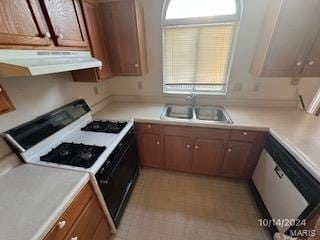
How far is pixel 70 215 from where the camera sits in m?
0.87

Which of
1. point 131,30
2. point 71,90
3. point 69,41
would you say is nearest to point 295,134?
point 131,30

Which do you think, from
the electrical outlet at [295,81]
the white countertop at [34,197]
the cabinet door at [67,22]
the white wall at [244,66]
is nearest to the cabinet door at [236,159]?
the white wall at [244,66]

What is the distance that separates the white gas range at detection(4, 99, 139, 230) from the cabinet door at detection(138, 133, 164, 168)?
157 millimetres

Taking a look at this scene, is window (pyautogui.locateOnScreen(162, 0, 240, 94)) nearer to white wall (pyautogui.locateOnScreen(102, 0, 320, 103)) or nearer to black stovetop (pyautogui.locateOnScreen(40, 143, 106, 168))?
white wall (pyautogui.locateOnScreen(102, 0, 320, 103))

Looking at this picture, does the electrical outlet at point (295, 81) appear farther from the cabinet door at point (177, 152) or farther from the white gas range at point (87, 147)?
the white gas range at point (87, 147)

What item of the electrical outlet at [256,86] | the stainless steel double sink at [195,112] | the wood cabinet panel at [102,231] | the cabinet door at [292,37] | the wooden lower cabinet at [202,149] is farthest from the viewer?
the stainless steel double sink at [195,112]

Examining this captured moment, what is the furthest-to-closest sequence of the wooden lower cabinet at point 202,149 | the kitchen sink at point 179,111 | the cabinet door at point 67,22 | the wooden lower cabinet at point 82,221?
the kitchen sink at point 179,111
the wooden lower cabinet at point 202,149
the cabinet door at point 67,22
the wooden lower cabinet at point 82,221

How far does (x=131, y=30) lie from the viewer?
1.63 meters

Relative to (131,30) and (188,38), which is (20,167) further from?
(188,38)

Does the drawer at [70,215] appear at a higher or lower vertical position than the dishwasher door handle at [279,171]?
higher

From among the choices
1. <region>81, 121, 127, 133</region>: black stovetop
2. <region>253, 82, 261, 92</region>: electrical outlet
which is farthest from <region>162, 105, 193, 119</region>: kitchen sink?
<region>253, 82, 261, 92</region>: electrical outlet

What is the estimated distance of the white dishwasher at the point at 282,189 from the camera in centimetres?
102

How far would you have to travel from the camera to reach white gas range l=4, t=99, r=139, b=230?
1.10m

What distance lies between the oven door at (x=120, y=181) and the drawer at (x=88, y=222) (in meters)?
0.10
